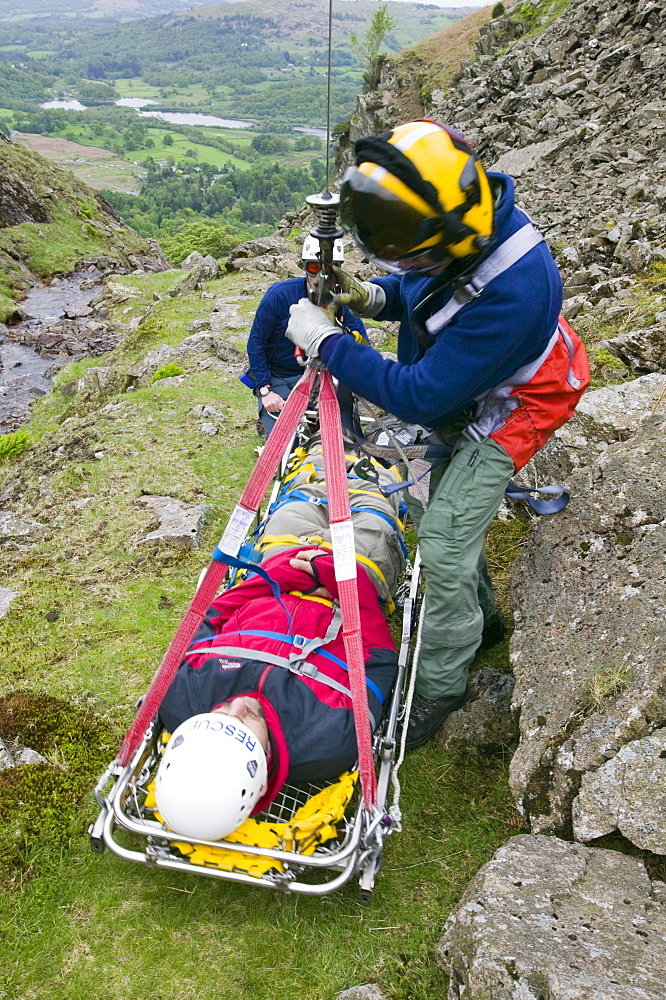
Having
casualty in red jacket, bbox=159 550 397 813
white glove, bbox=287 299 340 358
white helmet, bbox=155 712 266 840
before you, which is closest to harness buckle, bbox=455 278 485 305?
white glove, bbox=287 299 340 358

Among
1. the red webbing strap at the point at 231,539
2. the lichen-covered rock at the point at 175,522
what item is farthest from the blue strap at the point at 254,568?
the lichen-covered rock at the point at 175,522

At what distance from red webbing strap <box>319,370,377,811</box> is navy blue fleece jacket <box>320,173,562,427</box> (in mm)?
450

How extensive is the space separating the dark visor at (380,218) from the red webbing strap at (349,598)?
3.54 feet

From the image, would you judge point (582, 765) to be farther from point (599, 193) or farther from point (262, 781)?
point (599, 193)

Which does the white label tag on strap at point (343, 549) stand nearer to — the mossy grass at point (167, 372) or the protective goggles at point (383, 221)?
the protective goggles at point (383, 221)

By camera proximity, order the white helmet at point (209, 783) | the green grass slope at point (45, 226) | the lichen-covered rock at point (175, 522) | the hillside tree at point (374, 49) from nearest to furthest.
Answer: the white helmet at point (209, 783), the lichen-covered rock at point (175, 522), the green grass slope at point (45, 226), the hillside tree at point (374, 49)

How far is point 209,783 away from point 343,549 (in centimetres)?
141

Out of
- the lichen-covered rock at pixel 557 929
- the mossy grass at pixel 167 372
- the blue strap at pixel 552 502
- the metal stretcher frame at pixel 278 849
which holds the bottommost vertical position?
the mossy grass at pixel 167 372

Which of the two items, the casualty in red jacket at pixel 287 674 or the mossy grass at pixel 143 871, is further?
the casualty in red jacket at pixel 287 674

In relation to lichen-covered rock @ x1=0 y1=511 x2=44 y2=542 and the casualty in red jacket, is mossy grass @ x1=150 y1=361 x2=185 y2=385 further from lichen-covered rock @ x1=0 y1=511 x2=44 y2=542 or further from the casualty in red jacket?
the casualty in red jacket

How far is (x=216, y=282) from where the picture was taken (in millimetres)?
20453

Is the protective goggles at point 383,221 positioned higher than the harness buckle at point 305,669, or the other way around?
the protective goggles at point 383,221

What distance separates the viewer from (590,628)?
13.3 feet

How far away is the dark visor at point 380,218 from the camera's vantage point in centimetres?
294
